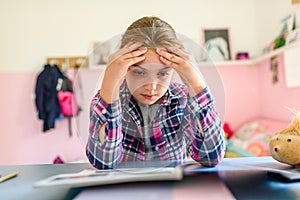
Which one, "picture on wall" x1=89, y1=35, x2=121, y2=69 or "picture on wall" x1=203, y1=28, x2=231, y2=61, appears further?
"picture on wall" x1=203, y1=28, x2=231, y2=61

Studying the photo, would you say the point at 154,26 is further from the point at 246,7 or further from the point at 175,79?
the point at 246,7

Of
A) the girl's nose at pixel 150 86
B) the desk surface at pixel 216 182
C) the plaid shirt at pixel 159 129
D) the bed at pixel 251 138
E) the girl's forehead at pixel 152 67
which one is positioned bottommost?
the bed at pixel 251 138

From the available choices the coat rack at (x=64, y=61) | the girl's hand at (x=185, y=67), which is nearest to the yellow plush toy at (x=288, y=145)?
the girl's hand at (x=185, y=67)

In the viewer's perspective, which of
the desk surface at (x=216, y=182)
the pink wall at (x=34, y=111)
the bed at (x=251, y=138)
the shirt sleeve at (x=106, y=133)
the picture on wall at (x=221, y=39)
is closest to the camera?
the desk surface at (x=216, y=182)

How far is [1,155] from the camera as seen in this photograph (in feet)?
6.56

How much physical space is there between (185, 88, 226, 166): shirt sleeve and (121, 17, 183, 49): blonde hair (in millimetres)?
85

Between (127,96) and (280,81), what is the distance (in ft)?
5.26

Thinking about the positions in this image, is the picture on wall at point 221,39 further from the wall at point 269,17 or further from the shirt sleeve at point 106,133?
the shirt sleeve at point 106,133

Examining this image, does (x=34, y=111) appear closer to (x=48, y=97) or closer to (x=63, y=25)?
(x=48, y=97)

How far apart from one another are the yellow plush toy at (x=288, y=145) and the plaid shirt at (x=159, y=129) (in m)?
0.08

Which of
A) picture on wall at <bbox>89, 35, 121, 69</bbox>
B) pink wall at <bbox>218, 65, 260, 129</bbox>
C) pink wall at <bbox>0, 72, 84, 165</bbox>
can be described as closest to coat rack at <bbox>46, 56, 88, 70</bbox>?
pink wall at <bbox>0, 72, 84, 165</bbox>

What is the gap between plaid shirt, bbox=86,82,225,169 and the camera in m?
0.39

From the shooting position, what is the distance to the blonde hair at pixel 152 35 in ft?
1.16

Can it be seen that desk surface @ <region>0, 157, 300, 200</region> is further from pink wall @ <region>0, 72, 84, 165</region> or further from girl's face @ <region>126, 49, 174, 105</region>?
pink wall @ <region>0, 72, 84, 165</region>
